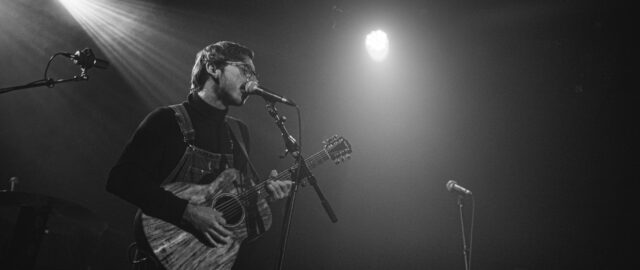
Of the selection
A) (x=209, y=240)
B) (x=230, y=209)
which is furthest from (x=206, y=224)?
(x=230, y=209)

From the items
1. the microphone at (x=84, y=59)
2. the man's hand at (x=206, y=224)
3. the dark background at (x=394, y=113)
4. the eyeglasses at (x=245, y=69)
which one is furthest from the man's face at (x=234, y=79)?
the dark background at (x=394, y=113)

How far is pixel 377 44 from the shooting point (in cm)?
627

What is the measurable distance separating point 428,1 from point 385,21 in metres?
0.77

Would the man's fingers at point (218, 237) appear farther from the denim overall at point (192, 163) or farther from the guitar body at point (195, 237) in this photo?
the denim overall at point (192, 163)

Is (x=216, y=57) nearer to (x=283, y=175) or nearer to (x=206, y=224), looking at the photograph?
(x=283, y=175)

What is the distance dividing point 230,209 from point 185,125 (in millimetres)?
697

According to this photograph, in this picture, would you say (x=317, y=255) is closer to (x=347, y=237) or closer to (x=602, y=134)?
(x=347, y=237)

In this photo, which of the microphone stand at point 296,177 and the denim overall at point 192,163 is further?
the denim overall at point 192,163

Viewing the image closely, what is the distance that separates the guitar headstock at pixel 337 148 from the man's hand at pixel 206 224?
117cm

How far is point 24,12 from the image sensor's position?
5.30m

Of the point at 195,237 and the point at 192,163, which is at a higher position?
the point at 192,163

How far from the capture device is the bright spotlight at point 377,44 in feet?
20.5

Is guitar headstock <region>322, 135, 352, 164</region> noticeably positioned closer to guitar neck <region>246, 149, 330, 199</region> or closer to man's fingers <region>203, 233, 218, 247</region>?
guitar neck <region>246, 149, 330, 199</region>

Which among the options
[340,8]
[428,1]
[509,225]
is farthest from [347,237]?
[428,1]
